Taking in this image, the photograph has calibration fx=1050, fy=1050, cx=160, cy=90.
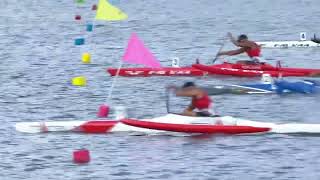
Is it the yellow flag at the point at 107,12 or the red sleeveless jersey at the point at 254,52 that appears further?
the red sleeveless jersey at the point at 254,52

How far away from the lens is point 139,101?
28469 mm

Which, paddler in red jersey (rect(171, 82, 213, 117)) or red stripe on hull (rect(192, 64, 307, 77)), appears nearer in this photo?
paddler in red jersey (rect(171, 82, 213, 117))

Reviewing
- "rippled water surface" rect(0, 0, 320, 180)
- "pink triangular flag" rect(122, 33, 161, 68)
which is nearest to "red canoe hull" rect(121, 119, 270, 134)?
"rippled water surface" rect(0, 0, 320, 180)

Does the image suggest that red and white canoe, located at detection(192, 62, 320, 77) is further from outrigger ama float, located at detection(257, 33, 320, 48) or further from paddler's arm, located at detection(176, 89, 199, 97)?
paddler's arm, located at detection(176, 89, 199, 97)

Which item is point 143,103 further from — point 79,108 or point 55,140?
point 55,140

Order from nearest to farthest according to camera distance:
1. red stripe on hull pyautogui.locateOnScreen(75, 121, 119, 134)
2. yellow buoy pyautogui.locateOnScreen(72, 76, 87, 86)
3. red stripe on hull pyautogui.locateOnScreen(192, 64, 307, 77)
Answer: red stripe on hull pyautogui.locateOnScreen(75, 121, 119, 134) → red stripe on hull pyautogui.locateOnScreen(192, 64, 307, 77) → yellow buoy pyautogui.locateOnScreen(72, 76, 87, 86)

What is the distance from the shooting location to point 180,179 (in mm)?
19906

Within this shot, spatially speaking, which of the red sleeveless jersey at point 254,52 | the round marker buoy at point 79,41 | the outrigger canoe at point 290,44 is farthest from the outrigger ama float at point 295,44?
the round marker buoy at point 79,41

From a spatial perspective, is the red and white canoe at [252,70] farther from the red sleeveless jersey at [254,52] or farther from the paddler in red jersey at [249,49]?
the red sleeveless jersey at [254,52]

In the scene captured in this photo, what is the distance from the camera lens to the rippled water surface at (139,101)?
2086 centimetres

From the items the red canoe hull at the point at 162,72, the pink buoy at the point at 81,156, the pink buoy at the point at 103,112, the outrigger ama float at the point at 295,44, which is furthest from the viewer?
the outrigger ama float at the point at 295,44

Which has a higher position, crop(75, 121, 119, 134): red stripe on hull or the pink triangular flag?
the pink triangular flag

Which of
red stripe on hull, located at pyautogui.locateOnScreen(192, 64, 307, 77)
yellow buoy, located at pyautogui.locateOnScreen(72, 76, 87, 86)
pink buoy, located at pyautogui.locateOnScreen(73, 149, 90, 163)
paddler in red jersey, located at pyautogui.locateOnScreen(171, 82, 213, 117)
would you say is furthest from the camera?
yellow buoy, located at pyautogui.locateOnScreen(72, 76, 87, 86)

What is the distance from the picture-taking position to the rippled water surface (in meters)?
20.9
